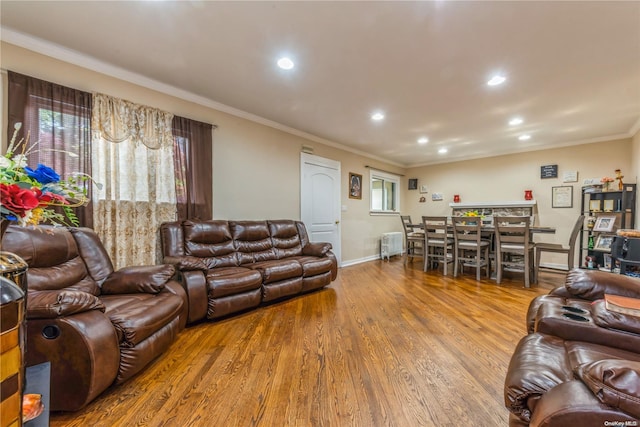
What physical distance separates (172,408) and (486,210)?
6.44 m

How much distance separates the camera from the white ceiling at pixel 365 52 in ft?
6.04

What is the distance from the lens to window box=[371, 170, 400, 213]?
21.1 ft

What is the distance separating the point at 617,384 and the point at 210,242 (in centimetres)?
321

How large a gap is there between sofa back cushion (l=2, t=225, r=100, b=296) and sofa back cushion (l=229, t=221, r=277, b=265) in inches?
59.2

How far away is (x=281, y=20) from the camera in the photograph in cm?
192

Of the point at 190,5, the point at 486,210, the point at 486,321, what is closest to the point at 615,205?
the point at 486,210

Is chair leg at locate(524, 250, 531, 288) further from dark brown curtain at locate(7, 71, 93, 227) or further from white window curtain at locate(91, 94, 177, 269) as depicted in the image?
dark brown curtain at locate(7, 71, 93, 227)

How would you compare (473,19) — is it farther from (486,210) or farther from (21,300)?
(486,210)

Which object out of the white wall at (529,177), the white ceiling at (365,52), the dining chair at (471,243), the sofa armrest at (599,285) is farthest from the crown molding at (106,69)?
the white wall at (529,177)

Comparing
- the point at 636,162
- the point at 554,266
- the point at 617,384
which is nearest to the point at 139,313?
the point at 617,384

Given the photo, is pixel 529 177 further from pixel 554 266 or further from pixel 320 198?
pixel 320 198

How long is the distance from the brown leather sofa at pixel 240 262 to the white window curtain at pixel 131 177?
20cm

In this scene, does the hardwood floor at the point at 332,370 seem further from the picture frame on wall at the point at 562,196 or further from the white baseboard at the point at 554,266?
the picture frame on wall at the point at 562,196

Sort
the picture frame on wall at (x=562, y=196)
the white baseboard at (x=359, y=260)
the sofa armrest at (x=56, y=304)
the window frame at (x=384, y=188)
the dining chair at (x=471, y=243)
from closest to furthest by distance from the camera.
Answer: the sofa armrest at (x=56, y=304) < the dining chair at (x=471, y=243) < the picture frame on wall at (x=562, y=196) < the white baseboard at (x=359, y=260) < the window frame at (x=384, y=188)
